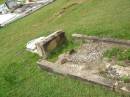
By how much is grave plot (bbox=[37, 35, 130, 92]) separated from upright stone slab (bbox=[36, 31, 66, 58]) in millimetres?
422

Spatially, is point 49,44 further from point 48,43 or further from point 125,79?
point 125,79

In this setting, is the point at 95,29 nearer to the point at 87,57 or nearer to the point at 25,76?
the point at 87,57

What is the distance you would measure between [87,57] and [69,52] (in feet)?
2.00

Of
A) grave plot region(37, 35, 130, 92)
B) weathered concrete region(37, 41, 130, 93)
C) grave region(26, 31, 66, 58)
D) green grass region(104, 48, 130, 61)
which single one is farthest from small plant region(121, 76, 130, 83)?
grave region(26, 31, 66, 58)

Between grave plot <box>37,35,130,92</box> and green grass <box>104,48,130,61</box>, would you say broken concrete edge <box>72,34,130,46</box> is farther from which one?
green grass <box>104,48,130,61</box>

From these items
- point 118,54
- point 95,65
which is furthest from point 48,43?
point 118,54

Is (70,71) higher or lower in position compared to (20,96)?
higher

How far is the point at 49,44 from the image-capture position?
6605 mm

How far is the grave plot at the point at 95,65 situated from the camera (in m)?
Result: 4.71

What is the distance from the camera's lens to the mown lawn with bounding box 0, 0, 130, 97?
5.23m

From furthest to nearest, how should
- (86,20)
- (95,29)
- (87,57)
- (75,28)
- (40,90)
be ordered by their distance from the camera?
(86,20) → (75,28) → (95,29) → (87,57) → (40,90)

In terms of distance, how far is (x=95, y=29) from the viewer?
7.30 meters

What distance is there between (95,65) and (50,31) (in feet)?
11.7

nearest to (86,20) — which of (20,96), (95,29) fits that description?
→ (95,29)
